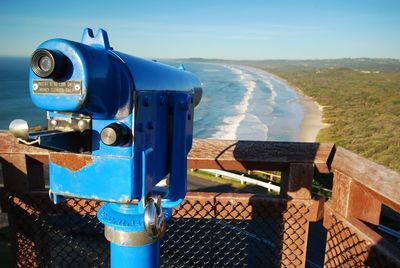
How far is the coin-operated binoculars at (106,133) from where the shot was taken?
1.31 m

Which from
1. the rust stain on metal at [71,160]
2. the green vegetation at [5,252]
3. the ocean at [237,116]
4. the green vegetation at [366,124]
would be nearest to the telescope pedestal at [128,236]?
the rust stain on metal at [71,160]

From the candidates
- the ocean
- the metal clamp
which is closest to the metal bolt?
the metal clamp

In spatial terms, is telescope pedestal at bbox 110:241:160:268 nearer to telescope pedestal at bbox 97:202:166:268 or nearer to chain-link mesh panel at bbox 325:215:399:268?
telescope pedestal at bbox 97:202:166:268

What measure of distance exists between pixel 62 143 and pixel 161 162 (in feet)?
1.62

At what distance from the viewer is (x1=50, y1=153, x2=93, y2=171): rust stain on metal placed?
1445mm

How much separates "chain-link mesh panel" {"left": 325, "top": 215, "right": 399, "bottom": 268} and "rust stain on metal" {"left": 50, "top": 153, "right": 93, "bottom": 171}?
127 cm

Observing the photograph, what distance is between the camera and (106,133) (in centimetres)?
135

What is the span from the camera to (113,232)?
63.9 inches

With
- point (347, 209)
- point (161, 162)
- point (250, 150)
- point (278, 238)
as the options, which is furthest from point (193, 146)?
point (347, 209)

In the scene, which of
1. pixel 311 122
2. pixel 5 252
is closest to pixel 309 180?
pixel 5 252

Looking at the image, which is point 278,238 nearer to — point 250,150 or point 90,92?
point 250,150

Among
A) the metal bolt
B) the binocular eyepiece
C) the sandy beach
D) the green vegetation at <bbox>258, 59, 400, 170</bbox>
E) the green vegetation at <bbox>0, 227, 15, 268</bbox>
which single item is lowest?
the sandy beach

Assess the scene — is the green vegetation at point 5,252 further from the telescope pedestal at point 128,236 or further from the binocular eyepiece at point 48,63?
the binocular eyepiece at point 48,63

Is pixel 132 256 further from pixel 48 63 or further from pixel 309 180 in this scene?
pixel 309 180
